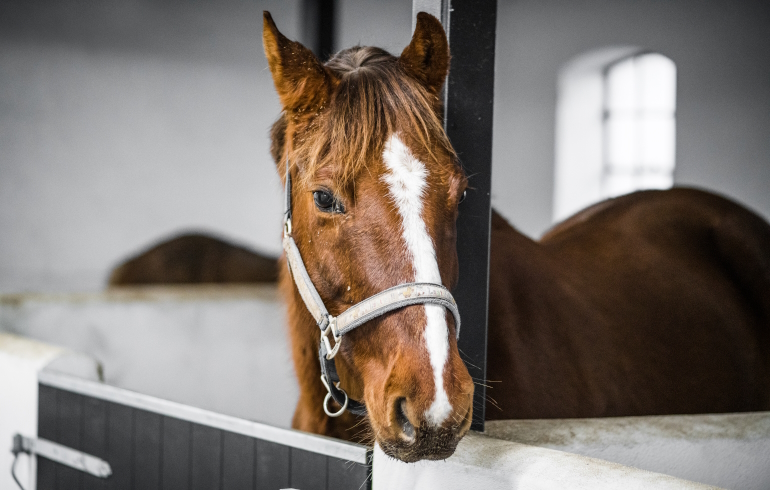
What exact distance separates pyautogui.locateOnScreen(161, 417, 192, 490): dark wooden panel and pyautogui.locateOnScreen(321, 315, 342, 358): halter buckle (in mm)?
493

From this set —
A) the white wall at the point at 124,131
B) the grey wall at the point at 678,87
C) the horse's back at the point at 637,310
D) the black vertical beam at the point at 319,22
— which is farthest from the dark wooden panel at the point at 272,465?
the grey wall at the point at 678,87

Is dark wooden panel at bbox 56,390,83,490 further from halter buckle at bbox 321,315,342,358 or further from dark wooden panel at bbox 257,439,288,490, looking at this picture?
halter buckle at bbox 321,315,342,358

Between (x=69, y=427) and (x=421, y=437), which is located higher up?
(x=421, y=437)

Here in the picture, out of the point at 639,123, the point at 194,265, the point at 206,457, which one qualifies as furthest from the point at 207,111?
the point at 206,457

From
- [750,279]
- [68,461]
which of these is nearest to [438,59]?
[68,461]

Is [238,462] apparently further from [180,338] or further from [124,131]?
[124,131]

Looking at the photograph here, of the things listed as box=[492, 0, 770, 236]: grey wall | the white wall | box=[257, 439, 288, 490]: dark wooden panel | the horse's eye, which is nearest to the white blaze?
the horse's eye

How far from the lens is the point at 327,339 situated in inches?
45.7

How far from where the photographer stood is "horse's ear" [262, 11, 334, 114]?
1215 mm

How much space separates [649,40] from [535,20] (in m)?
1.06

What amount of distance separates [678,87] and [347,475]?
5.58 m

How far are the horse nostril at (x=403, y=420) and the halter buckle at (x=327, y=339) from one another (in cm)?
19

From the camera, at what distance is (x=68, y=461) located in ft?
5.73

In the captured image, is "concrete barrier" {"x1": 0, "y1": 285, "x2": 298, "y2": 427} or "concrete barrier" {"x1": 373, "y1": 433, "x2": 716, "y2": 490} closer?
"concrete barrier" {"x1": 373, "y1": 433, "x2": 716, "y2": 490}
